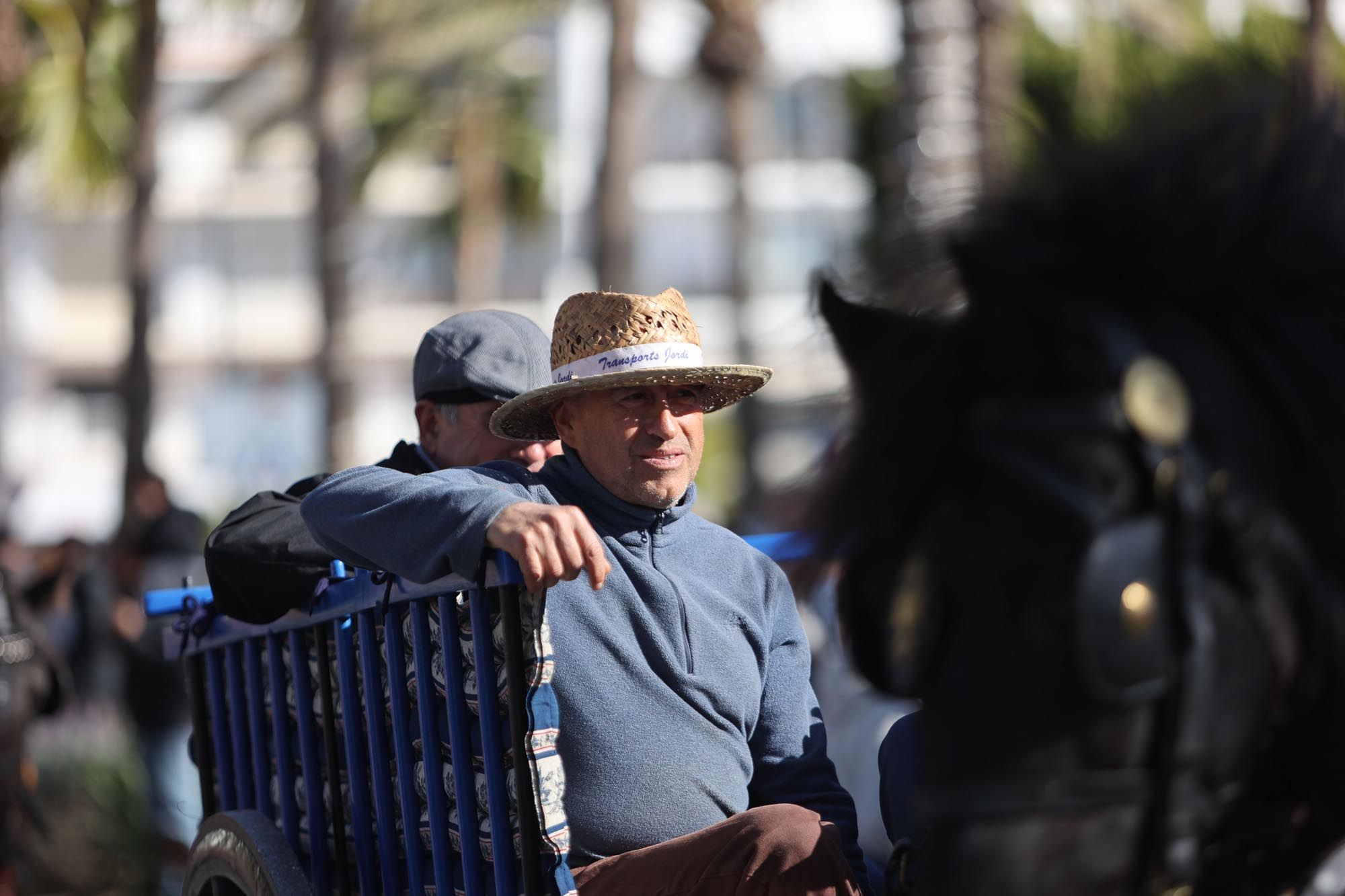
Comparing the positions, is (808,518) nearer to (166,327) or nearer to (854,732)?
(854,732)

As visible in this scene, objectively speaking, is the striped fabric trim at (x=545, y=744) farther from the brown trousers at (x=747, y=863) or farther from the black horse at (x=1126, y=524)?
the black horse at (x=1126, y=524)

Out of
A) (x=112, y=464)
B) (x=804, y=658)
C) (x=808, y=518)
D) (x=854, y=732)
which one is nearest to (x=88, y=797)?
(x=854, y=732)

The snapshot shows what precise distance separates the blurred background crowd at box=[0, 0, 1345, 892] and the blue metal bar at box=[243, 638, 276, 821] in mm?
1170

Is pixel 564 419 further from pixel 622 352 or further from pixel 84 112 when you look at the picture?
pixel 84 112

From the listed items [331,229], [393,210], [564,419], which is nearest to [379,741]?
[564,419]

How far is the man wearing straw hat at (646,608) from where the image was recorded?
9.68ft

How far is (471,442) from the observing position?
4266 millimetres

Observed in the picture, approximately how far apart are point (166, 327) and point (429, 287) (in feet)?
24.9

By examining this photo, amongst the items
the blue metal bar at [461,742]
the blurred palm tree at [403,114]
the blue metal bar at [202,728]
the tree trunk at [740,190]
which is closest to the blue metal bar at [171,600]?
the blue metal bar at [202,728]

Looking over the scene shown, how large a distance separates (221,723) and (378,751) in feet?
3.22

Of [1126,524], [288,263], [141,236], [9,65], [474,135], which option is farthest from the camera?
[288,263]

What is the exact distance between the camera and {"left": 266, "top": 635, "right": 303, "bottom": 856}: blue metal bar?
3766 mm

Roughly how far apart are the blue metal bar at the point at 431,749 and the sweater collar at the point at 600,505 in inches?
19.4

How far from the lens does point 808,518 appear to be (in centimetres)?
210
